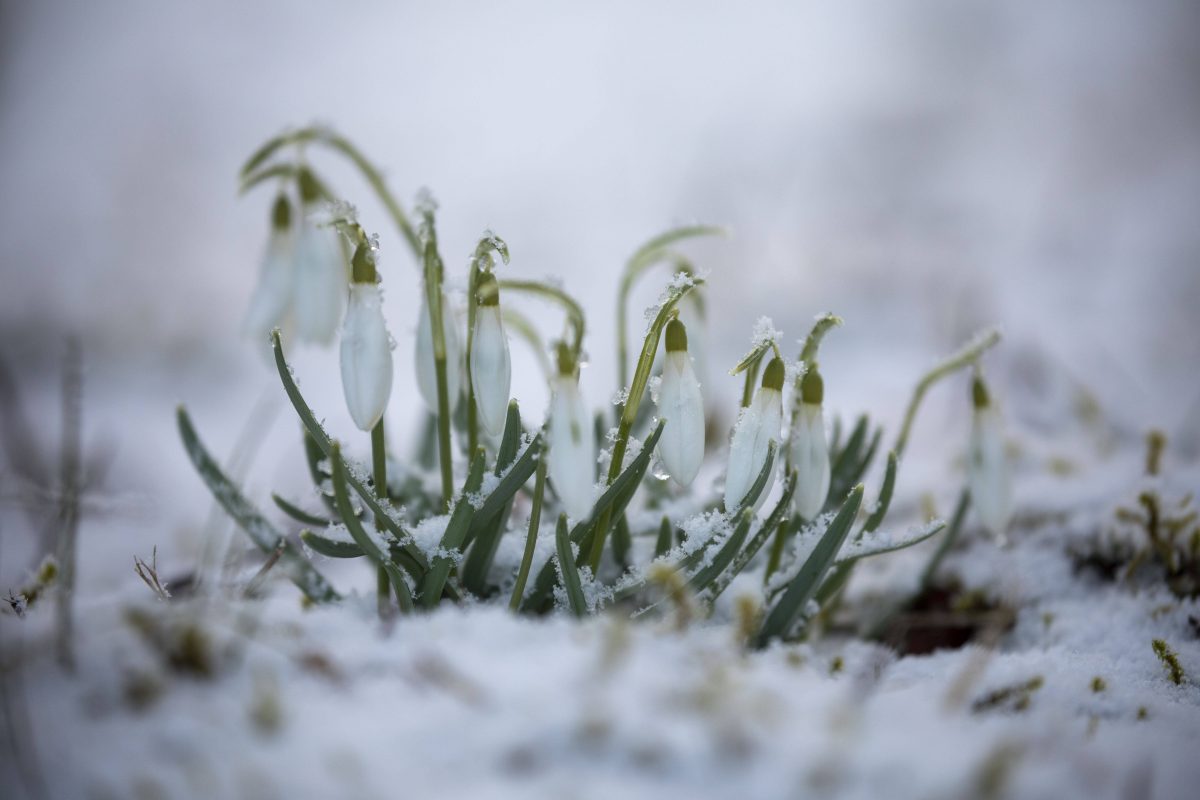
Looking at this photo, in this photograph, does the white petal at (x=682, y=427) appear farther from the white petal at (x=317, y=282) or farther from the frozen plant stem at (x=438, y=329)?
the white petal at (x=317, y=282)

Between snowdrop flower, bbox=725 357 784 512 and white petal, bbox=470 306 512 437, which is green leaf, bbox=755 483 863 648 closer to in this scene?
snowdrop flower, bbox=725 357 784 512

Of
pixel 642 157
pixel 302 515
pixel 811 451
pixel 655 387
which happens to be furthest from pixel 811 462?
pixel 642 157

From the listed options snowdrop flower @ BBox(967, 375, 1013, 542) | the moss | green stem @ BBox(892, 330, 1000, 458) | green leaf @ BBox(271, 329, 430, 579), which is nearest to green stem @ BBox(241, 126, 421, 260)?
green leaf @ BBox(271, 329, 430, 579)

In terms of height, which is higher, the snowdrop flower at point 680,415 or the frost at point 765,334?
the frost at point 765,334

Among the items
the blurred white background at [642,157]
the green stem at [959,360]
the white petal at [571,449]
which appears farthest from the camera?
the blurred white background at [642,157]

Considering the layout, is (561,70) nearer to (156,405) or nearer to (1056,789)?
(156,405)

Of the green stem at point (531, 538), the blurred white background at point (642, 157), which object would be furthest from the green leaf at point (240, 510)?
the blurred white background at point (642, 157)
